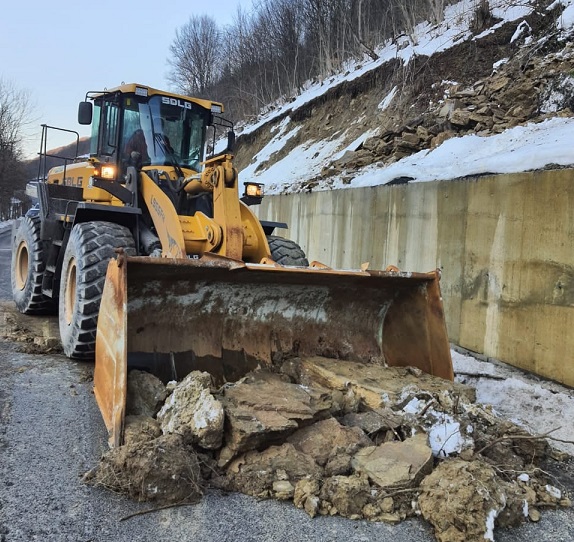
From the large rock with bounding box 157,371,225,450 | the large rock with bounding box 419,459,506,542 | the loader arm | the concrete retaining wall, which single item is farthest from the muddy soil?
the concrete retaining wall

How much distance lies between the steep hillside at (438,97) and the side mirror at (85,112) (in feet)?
14.2

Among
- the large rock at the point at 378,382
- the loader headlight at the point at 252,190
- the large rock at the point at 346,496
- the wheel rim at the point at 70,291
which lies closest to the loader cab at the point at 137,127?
the loader headlight at the point at 252,190

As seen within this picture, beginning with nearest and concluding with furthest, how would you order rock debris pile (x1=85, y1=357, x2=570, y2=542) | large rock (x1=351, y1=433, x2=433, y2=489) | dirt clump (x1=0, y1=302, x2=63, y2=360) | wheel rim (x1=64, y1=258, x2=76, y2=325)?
rock debris pile (x1=85, y1=357, x2=570, y2=542), large rock (x1=351, y1=433, x2=433, y2=489), wheel rim (x1=64, y1=258, x2=76, y2=325), dirt clump (x1=0, y1=302, x2=63, y2=360)

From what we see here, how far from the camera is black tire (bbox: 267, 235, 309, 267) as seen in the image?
593 centimetres

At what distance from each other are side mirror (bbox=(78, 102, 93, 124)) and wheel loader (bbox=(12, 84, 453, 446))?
11mm

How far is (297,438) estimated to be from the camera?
321 cm

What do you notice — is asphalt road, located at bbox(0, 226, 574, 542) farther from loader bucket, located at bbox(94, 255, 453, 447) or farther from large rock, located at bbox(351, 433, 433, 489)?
loader bucket, located at bbox(94, 255, 453, 447)

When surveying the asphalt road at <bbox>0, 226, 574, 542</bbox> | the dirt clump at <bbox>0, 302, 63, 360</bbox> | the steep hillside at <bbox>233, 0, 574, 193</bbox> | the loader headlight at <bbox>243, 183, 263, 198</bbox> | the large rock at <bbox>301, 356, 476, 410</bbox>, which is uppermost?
the steep hillside at <bbox>233, 0, 574, 193</bbox>

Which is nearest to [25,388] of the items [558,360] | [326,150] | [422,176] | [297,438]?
[297,438]

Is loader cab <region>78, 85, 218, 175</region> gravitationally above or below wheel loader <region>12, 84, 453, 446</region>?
above

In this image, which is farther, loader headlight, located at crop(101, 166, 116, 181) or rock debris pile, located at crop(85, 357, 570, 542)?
loader headlight, located at crop(101, 166, 116, 181)

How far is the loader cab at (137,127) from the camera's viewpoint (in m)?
5.93

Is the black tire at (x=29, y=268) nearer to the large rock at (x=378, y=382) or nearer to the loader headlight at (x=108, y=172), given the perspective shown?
the loader headlight at (x=108, y=172)

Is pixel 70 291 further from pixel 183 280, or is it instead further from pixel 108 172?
pixel 183 280
